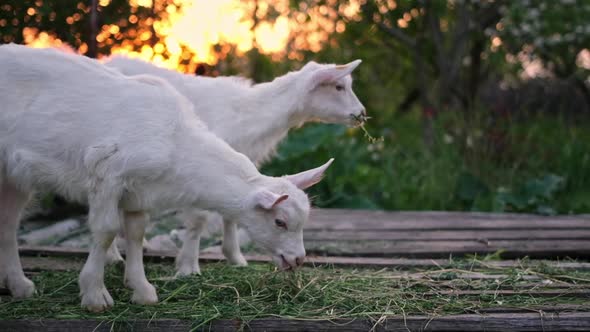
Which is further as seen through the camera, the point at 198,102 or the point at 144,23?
the point at 144,23

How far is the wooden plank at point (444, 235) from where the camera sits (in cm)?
613

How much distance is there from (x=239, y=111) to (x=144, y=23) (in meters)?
1.33

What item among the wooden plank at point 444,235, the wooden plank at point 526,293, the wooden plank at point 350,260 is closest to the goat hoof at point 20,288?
the wooden plank at point 350,260

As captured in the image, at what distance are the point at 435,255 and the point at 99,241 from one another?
8.53 ft

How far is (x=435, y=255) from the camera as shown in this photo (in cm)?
573

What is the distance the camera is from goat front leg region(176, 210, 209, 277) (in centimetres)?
514

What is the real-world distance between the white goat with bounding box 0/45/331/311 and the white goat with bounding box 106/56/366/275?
1.04m

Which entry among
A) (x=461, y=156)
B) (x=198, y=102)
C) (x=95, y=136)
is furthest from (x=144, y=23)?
(x=461, y=156)

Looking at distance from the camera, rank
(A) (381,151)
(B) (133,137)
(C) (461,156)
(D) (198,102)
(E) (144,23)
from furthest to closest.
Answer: (A) (381,151), (C) (461,156), (E) (144,23), (D) (198,102), (B) (133,137)

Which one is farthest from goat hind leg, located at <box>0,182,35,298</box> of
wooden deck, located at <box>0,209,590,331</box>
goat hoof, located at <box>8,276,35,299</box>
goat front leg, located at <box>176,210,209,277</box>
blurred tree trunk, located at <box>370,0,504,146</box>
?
blurred tree trunk, located at <box>370,0,504,146</box>

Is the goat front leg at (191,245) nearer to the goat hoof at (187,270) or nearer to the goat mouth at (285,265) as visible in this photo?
the goat hoof at (187,270)

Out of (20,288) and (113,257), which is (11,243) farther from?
(113,257)

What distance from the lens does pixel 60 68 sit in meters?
4.51

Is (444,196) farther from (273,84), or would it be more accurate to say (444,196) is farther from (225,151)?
(225,151)
